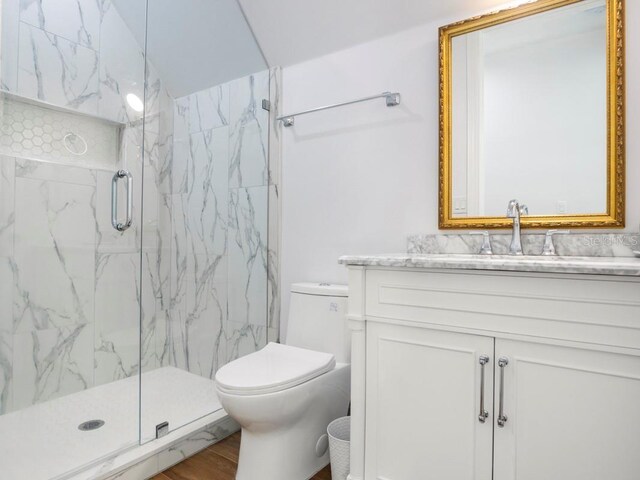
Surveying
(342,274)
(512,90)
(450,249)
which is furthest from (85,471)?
(512,90)

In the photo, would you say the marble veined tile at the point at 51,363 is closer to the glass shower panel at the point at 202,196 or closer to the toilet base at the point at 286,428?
the glass shower panel at the point at 202,196

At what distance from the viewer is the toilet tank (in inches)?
70.7

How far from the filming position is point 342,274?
2027 mm

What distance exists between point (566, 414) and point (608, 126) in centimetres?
102

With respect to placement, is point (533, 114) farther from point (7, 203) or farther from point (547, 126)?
point (7, 203)

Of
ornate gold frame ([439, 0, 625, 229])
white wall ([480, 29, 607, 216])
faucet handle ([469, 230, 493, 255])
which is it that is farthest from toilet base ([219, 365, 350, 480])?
white wall ([480, 29, 607, 216])

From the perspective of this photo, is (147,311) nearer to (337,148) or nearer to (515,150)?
(337,148)

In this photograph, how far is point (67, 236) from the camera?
6.75ft

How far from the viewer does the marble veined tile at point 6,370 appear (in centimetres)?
175

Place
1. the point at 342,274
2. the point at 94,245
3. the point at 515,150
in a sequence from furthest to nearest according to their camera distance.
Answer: the point at 94,245
the point at 342,274
the point at 515,150

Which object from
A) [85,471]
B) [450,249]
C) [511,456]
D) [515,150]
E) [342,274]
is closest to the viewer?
[511,456]

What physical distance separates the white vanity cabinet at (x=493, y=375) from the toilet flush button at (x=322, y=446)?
1.08ft

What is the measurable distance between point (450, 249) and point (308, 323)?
737 mm

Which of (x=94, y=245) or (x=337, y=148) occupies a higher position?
(x=337, y=148)
